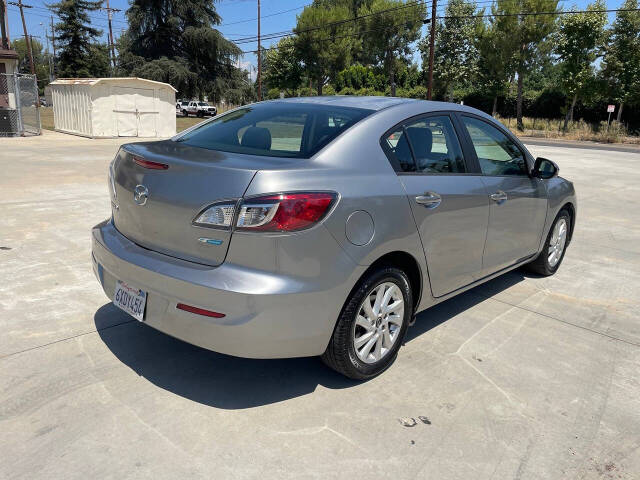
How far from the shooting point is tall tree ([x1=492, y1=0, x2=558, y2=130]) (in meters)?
39.4

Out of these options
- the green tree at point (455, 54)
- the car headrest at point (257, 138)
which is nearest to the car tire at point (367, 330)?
the car headrest at point (257, 138)

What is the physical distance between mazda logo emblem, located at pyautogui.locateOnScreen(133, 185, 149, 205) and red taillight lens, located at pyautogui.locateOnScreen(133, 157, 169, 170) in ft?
0.38

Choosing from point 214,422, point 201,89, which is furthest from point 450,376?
point 201,89

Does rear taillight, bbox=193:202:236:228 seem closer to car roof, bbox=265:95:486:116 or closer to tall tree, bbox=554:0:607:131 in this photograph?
car roof, bbox=265:95:486:116

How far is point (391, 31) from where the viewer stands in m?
53.3

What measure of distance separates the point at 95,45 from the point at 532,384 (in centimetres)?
5695

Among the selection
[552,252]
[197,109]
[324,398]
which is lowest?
[324,398]

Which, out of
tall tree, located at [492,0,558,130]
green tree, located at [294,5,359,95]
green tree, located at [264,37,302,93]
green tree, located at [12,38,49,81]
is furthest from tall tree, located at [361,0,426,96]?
green tree, located at [12,38,49,81]

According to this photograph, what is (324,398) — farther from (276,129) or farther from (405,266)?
(276,129)

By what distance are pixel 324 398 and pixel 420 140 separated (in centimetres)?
170

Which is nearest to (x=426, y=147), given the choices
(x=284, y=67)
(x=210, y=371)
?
(x=210, y=371)

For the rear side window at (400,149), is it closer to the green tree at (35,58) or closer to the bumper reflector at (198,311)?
the bumper reflector at (198,311)

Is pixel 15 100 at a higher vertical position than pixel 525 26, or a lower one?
lower

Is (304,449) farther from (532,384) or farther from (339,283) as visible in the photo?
(532,384)
